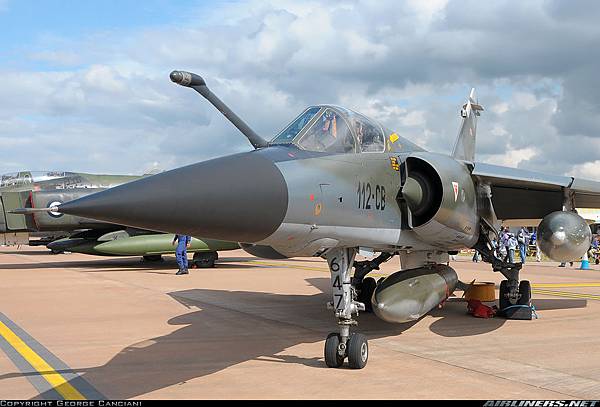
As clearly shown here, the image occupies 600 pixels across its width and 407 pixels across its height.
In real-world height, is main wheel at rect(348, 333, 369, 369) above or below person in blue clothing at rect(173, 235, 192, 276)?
below

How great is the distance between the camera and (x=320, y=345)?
6902mm

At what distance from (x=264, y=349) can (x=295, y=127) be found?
2.55m

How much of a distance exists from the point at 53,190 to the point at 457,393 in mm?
16363

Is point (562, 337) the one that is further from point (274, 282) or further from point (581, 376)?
point (274, 282)

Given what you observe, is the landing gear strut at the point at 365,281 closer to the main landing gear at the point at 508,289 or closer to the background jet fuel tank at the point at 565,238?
the main landing gear at the point at 508,289

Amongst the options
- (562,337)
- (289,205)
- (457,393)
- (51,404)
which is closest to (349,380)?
(457,393)

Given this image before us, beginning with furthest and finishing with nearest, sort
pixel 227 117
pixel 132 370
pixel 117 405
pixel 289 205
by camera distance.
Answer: pixel 227 117, pixel 132 370, pixel 289 205, pixel 117 405

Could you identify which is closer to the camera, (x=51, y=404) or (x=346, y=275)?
(x=51, y=404)

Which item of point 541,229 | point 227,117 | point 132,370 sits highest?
point 227,117

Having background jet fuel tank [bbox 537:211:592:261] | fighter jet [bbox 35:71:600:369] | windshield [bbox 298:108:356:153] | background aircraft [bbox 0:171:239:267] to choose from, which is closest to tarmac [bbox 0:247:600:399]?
fighter jet [bbox 35:71:600:369]

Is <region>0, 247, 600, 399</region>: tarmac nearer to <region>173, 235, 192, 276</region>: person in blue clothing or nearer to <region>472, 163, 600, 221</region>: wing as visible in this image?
<region>472, 163, 600, 221</region>: wing

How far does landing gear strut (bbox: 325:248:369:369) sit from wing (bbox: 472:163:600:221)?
112 inches

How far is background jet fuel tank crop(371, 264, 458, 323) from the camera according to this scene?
6.78 m

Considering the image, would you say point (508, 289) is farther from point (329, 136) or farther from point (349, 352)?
point (329, 136)
